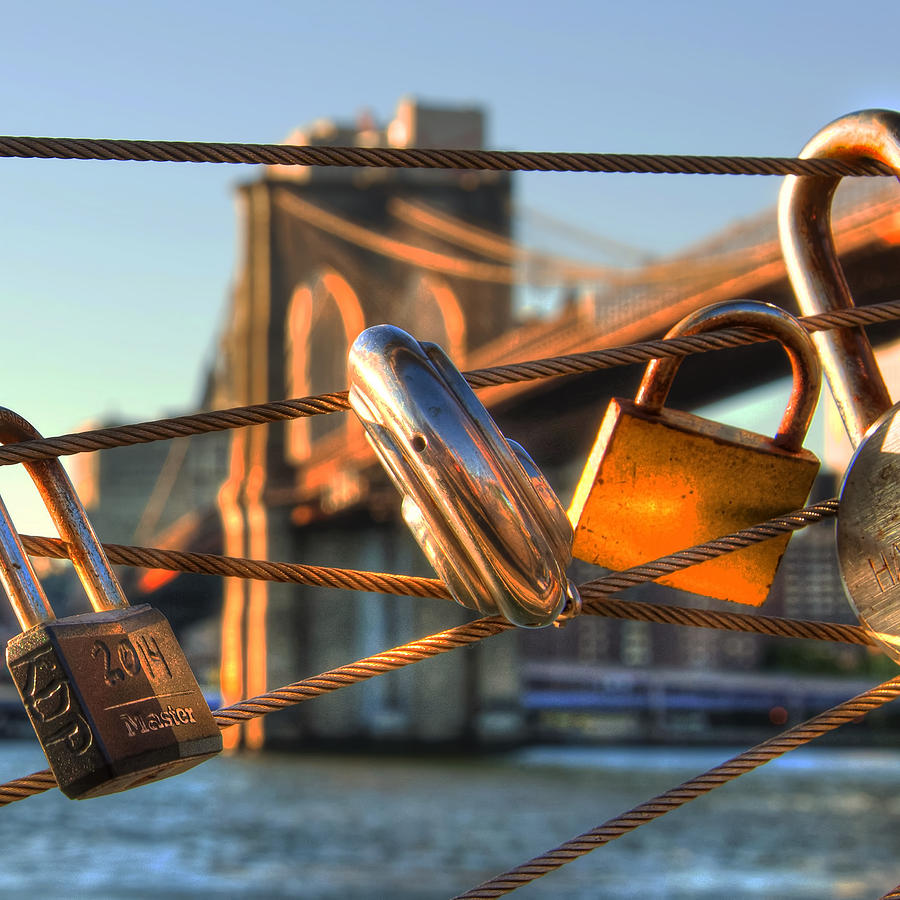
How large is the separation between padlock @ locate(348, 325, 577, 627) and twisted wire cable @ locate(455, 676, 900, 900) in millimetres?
196

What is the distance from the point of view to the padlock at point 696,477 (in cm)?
119

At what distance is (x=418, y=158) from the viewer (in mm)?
1155

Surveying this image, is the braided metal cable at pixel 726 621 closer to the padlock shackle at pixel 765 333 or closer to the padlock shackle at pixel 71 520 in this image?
the padlock shackle at pixel 765 333

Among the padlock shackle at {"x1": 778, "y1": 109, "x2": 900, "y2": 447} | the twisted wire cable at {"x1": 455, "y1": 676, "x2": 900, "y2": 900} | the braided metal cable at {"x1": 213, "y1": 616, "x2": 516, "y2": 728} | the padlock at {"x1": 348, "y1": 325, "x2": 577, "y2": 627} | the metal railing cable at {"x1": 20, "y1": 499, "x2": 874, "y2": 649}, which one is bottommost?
the twisted wire cable at {"x1": 455, "y1": 676, "x2": 900, "y2": 900}

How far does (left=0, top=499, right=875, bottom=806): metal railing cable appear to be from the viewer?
1013 millimetres

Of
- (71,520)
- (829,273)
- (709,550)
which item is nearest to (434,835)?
(829,273)

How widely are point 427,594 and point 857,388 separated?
0.43 meters

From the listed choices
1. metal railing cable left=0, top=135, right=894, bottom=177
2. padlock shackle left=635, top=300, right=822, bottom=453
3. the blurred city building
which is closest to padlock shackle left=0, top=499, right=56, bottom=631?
metal railing cable left=0, top=135, right=894, bottom=177

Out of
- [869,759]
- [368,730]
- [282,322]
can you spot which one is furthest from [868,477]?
[869,759]

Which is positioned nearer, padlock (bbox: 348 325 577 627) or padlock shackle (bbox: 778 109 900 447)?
padlock (bbox: 348 325 577 627)

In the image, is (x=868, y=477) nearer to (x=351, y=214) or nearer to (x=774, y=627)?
(x=774, y=627)

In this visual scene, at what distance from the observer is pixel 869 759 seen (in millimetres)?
33625

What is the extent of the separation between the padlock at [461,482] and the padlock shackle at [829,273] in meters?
0.40

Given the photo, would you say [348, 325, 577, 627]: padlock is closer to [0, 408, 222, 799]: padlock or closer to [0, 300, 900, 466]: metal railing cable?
[0, 300, 900, 466]: metal railing cable
